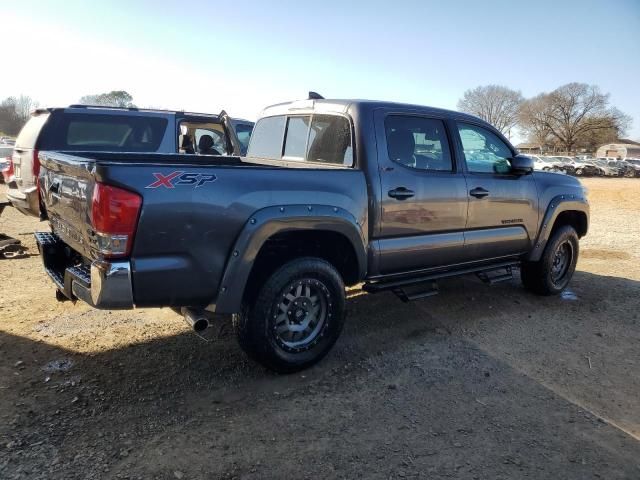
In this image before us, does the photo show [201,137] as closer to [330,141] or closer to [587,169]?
[330,141]

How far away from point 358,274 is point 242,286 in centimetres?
107

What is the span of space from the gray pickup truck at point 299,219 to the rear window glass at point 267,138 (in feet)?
0.07

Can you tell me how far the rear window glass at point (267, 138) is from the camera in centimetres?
497

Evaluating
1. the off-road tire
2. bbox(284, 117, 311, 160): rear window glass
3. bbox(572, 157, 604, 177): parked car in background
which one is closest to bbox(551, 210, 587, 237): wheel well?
the off-road tire

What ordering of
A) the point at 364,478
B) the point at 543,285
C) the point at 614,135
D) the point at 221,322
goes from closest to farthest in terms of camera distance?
the point at 364,478 → the point at 221,322 → the point at 543,285 → the point at 614,135

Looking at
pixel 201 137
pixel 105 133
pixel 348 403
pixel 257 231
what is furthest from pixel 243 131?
pixel 348 403

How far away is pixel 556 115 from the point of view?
273 ft

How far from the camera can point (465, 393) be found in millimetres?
3510

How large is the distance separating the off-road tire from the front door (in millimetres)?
406

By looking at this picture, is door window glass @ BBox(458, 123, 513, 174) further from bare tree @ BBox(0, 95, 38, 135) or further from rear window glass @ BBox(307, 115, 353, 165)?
bare tree @ BBox(0, 95, 38, 135)

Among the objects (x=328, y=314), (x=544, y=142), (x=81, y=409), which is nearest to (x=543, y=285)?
(x=328, y=314)

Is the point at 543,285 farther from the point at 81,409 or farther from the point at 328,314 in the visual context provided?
the point at 81,409

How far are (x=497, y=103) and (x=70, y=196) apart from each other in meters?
93.9

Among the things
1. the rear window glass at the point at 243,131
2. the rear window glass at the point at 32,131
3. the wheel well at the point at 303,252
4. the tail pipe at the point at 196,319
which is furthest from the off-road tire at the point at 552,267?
the rear window glass at the point at 32,131
